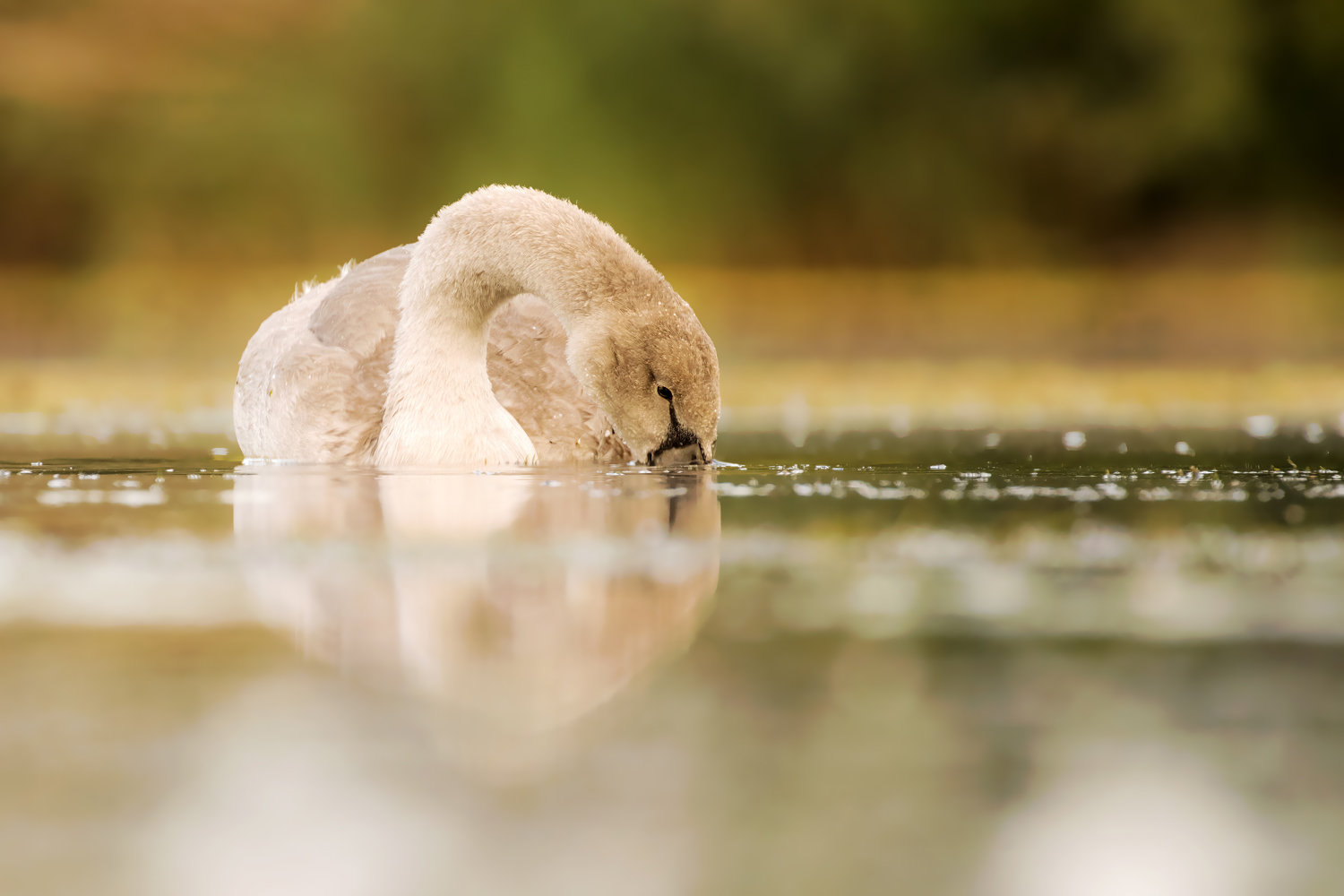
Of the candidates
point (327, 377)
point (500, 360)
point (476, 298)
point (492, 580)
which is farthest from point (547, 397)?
point (492, 580)

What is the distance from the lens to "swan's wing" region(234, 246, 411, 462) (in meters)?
4.55

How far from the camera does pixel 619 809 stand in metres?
1.16

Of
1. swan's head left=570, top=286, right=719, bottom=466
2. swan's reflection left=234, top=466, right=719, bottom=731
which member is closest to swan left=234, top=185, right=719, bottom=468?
swan's head left=570, top=286, right=719, bottom=466

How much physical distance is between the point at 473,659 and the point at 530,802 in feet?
1.61

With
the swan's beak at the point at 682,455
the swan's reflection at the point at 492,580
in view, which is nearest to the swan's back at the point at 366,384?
the swan's beak at the point at 682,455

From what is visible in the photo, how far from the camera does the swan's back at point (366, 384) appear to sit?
4547 mm

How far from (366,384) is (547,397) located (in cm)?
59

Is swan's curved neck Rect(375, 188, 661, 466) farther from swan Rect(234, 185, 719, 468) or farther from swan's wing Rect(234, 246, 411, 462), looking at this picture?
swan's wing Rect(234, 246, 411, 462)

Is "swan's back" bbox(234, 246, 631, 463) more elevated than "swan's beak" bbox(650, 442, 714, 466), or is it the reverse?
"swan's back" bbox(234, 246, 631, 463)

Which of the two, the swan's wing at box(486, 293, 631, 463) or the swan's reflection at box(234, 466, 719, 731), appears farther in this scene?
the swan's wing at box(486, 293, 631, 463)

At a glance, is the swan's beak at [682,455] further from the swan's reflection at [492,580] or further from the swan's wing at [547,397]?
the swan's reflection at [492,580]

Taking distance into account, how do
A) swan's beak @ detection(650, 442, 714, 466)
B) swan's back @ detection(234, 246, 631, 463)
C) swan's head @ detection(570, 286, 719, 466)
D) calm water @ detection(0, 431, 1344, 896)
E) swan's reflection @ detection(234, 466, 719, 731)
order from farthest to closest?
swan's back @ detection(234, 246, 631, 463), swan's beak @ detection(650, 442, 714, 466), swan's head @ detection(570, 286, 719, 466), swan's reflection @ detection(234, 466, 719, 731), calm water @ detection(0, 431, 1344, 896)

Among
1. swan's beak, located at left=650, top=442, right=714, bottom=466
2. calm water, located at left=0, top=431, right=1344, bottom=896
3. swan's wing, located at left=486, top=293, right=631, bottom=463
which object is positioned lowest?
calm water, located at left=0, top=431, right=1344, bottom=896

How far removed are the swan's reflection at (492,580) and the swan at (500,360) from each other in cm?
49
